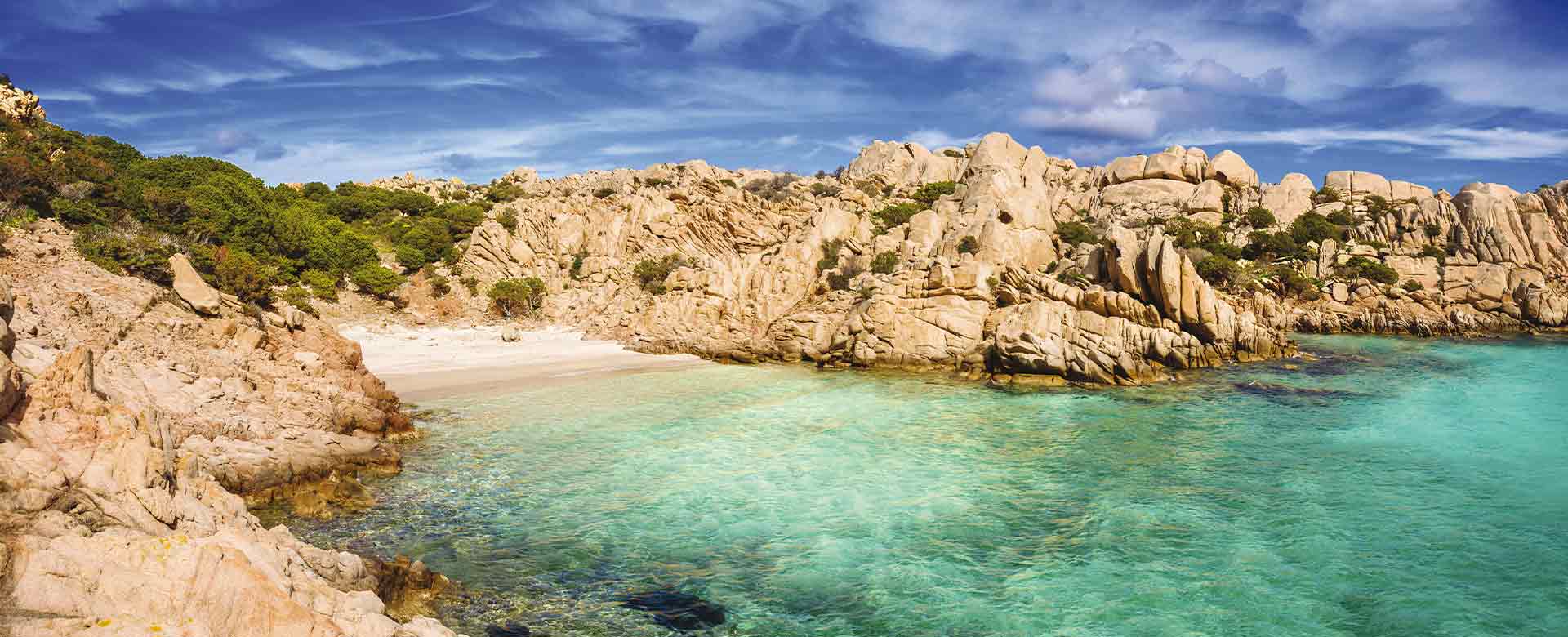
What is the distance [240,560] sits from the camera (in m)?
6.33

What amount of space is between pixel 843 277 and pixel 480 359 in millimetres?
17577

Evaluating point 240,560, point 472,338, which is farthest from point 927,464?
point 472,338

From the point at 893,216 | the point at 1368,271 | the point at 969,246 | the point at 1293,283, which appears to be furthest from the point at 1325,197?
the point at 969,246

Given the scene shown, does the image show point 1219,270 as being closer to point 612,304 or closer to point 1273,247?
point 1273,247

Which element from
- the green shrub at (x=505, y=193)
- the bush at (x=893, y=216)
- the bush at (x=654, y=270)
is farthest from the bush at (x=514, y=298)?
the bush at (x=893, y=216)

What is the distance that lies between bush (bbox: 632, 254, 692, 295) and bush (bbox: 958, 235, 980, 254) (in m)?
16.1

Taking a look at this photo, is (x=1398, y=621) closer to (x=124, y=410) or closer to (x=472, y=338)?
(x=124, y=410)

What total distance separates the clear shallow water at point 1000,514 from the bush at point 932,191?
134ft

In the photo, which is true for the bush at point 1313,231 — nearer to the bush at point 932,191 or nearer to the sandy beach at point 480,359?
the bush at point 932,191

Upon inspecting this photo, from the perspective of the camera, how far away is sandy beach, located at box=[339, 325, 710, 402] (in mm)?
26078

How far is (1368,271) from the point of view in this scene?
50.2m

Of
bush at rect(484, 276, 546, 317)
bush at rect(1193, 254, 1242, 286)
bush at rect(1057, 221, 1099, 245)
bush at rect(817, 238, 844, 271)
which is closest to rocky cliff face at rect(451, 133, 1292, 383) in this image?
bush at rect(817, 238, 844, 271)

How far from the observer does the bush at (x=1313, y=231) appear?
188 feet

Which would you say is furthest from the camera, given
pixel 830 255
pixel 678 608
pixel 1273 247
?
pixel 1273 247
